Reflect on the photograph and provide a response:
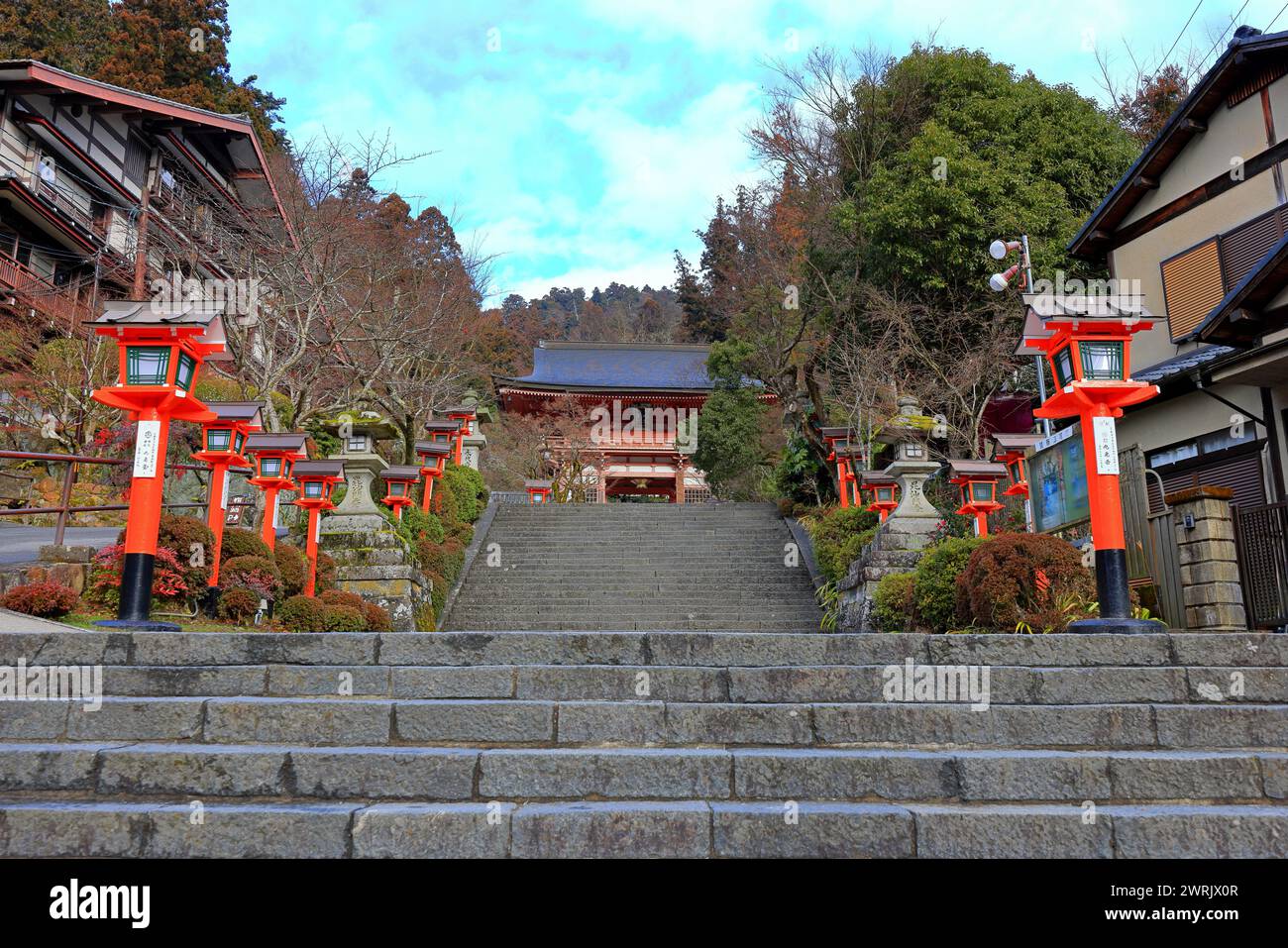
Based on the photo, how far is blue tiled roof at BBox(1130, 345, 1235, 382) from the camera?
10.7 metres

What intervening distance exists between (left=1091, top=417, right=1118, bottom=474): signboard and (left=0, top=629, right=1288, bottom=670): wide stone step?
142cm

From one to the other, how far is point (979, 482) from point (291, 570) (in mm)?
8126

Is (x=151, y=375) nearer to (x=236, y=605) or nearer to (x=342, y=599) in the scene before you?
(x=236, y=605)

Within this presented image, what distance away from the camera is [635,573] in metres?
13.4

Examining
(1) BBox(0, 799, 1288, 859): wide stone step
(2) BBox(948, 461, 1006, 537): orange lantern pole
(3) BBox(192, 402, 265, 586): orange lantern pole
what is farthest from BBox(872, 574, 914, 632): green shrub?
(3) BBox(192, 402, 265, 586): orange lantern pole

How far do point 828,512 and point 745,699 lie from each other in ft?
36.0

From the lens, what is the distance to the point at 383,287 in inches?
618

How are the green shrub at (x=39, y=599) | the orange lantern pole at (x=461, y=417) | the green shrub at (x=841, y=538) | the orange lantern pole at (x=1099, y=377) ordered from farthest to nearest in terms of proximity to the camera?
the orange lantern pole at (x=461, y=417)
the green shrub at (x=841, y=538)
the green shrub at (x=39, y=599)
the orange lantern pole at (x=1099, y=377)

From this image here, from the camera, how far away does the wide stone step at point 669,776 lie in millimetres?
3779

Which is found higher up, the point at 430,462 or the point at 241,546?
the point at 430,462

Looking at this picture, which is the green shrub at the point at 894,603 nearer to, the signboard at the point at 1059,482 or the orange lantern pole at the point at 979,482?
the orange lantern pole at the point at 979,482

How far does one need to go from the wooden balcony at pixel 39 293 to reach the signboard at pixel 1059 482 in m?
16.0

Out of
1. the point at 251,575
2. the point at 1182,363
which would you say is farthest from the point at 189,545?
the point at 1182,363

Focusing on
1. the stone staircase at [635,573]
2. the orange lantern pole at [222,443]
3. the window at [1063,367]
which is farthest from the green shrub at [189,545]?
the window at [1063,367]
